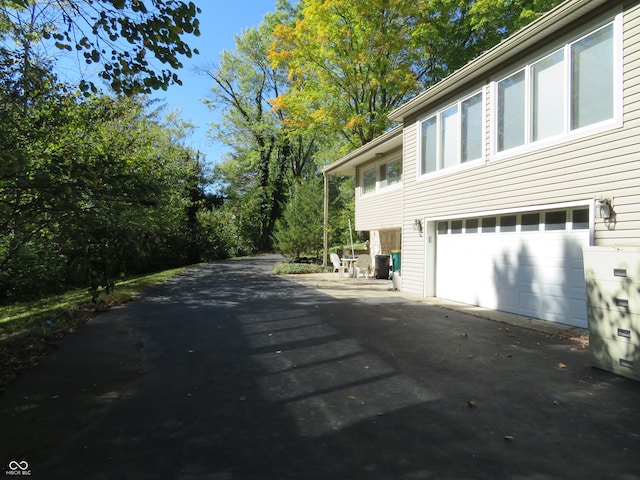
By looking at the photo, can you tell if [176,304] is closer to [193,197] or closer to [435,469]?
[435,469]

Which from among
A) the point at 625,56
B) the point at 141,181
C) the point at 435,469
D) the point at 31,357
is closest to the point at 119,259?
the point at 141,181

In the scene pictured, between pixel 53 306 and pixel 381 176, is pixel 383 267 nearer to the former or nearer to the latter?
pixel 381 176

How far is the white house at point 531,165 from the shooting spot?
5938 millimetres

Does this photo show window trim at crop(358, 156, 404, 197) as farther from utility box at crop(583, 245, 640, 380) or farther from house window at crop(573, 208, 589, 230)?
utility box at crop(583, 245, 640, 380)

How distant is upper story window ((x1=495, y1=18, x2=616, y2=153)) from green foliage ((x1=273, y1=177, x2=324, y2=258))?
41.4 feet

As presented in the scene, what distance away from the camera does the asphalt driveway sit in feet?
8.84

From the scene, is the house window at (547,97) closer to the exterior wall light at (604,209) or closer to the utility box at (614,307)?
the exterior wall light at (604,209)

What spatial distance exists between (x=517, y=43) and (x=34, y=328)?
10.1 meters

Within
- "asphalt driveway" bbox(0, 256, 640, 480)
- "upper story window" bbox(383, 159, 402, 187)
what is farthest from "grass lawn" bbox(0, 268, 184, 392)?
"upper story window" bbox(383, 159, 402, 187)

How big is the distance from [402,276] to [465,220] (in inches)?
114

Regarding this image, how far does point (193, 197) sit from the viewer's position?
1112 inches

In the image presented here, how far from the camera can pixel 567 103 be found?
665cm

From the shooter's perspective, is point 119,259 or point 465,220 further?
point 465,220

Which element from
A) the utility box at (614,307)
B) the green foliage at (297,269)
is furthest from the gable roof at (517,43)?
the green foliage at (297,269)
